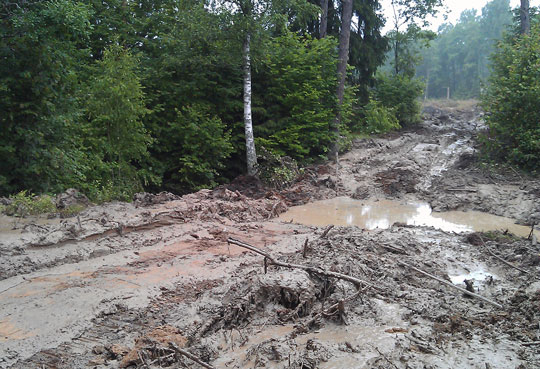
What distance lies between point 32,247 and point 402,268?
5.84 metres

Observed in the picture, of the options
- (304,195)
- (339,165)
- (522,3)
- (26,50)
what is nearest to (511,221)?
(304,195)

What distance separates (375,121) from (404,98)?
4.55 metres

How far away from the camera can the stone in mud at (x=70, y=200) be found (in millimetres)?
8391

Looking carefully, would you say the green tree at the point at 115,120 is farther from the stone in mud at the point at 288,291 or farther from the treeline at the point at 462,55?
the treeline at the point at 462,55

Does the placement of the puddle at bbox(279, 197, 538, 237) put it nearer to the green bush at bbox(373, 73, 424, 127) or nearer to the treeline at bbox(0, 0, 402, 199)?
the treeline at bbox(0, 0, 402, 199)

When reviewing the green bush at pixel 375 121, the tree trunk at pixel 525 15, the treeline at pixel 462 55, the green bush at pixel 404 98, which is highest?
the treeline at pixel 462 55

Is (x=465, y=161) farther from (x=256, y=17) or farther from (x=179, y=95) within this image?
(x=179, y=95)

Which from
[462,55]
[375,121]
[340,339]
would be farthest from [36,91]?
[462,55]

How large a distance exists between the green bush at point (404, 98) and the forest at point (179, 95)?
3.69 meters

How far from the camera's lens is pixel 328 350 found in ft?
13.3

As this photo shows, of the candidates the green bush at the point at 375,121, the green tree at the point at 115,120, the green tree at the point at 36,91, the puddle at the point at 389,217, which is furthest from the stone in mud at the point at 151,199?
the green bush at the point at 375,121

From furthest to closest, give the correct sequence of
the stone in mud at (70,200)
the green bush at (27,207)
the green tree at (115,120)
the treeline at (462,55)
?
the treeline at (462,55) < the green tree at (115,120) < the stone in mud at (70,200) < the green bush at (27,207)

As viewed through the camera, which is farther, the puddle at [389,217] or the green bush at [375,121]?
the green bush at [375,121]

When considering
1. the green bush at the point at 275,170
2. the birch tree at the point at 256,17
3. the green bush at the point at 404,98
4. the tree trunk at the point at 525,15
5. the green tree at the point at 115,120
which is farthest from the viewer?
the green bush at the point at 404,98
